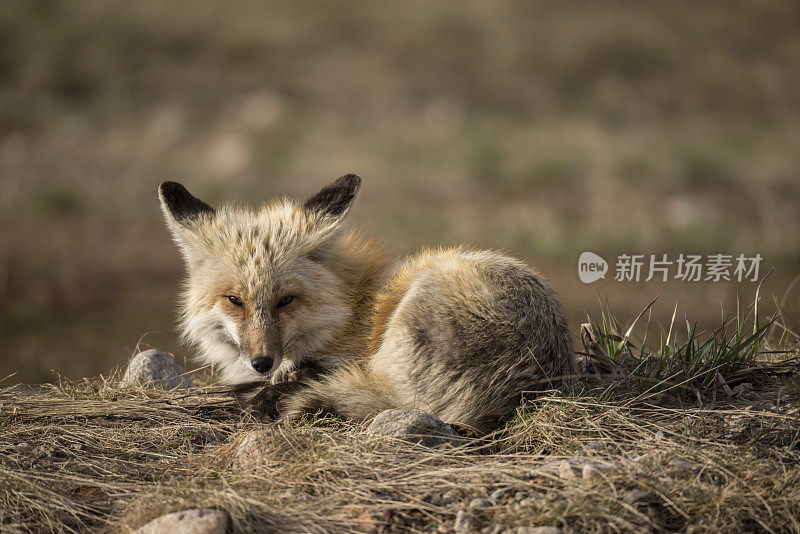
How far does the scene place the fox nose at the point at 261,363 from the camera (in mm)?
3945

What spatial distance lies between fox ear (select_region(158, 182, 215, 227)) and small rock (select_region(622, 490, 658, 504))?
3.12 m

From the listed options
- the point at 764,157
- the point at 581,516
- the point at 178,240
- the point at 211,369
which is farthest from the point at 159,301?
the point at 764,157

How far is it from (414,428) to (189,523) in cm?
121

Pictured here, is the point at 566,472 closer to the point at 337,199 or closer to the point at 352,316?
the point at 352,316

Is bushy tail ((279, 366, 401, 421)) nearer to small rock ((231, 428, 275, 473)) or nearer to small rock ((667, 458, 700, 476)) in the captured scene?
small rock ((231, 428, 275, 473))

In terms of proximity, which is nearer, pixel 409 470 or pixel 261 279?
pixel 409 470

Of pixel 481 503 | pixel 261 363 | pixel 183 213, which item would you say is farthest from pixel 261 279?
pixel 481 503

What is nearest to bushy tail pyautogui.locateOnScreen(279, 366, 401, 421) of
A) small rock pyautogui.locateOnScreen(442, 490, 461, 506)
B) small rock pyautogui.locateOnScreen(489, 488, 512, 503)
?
small rock pyautogui.locateOnScreen(442, 490, 461, 506)

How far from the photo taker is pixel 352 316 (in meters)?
4.57

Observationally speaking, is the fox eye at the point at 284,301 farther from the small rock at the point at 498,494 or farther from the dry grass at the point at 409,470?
the small rock at the point at 498,494

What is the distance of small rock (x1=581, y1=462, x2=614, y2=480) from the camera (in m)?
3.11

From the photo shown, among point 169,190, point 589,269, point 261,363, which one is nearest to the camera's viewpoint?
point 261,363

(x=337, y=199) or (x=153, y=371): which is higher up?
(x=337, y=199)

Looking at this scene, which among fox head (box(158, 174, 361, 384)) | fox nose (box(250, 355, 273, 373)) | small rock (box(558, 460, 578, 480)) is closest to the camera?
small rock (box(558, 460, 578, 480))
